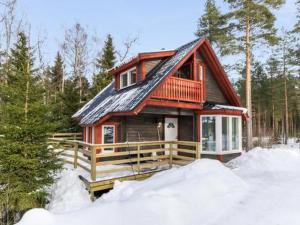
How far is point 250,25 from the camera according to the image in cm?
1733

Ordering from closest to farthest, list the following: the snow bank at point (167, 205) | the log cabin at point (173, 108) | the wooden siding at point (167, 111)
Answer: the snow bank at point (167, 205) < the wooden siding at point (167, 111) < the log cabin at point (173, 108)

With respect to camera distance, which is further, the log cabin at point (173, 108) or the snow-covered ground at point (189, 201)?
the log cabin at point (173, 108)

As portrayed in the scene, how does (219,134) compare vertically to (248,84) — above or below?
below

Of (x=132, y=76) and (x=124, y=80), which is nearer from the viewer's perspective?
(x=132, y=76)

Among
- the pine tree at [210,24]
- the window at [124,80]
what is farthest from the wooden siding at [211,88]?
the pine tree at [210,24]

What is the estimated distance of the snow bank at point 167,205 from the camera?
15.2ft

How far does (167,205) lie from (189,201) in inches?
22.0

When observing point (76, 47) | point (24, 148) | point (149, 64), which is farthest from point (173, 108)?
point (76, 47)

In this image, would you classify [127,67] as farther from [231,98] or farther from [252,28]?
[252,28]

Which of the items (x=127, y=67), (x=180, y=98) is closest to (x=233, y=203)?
(x=180, y=98)

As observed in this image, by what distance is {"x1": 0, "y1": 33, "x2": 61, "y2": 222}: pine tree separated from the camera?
288 inches

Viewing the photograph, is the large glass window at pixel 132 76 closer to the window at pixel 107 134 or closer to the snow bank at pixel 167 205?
the window at pixel 107 134

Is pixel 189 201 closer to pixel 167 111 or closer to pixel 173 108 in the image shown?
pixel 167 111

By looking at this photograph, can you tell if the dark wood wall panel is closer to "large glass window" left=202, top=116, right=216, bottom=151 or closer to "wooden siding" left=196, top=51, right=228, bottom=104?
"large glass window" left=202, top=116, right=216, bottom=151
